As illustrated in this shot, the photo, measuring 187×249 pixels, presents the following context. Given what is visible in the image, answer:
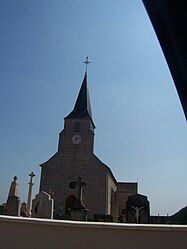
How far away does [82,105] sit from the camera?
37500 millimetres

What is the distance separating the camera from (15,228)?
5566 millimetres

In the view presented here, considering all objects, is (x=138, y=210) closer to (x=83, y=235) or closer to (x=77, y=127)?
(x=83, y=235)

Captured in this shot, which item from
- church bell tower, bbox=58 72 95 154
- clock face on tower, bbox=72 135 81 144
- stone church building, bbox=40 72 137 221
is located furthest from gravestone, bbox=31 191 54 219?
clock face on tower, bbox=72 135 81 144

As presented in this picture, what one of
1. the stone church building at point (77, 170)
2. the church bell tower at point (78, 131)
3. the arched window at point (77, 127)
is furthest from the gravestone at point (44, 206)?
the arched window at point (77, 127)

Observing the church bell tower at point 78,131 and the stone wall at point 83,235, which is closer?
the stone wall at point 83,235

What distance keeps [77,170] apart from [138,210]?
18.8 metres

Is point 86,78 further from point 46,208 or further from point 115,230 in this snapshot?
point 115,230

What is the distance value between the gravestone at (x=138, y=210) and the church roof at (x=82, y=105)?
21451mm

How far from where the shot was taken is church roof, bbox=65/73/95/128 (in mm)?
36281

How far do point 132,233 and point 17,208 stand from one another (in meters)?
10.4

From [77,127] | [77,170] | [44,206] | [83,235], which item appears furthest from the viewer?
[77,127]

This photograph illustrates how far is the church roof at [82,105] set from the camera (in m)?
36.3

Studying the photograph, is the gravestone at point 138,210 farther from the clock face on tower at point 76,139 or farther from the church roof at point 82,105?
the church roof at point 82,105

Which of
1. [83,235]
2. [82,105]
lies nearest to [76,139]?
[82,105]
